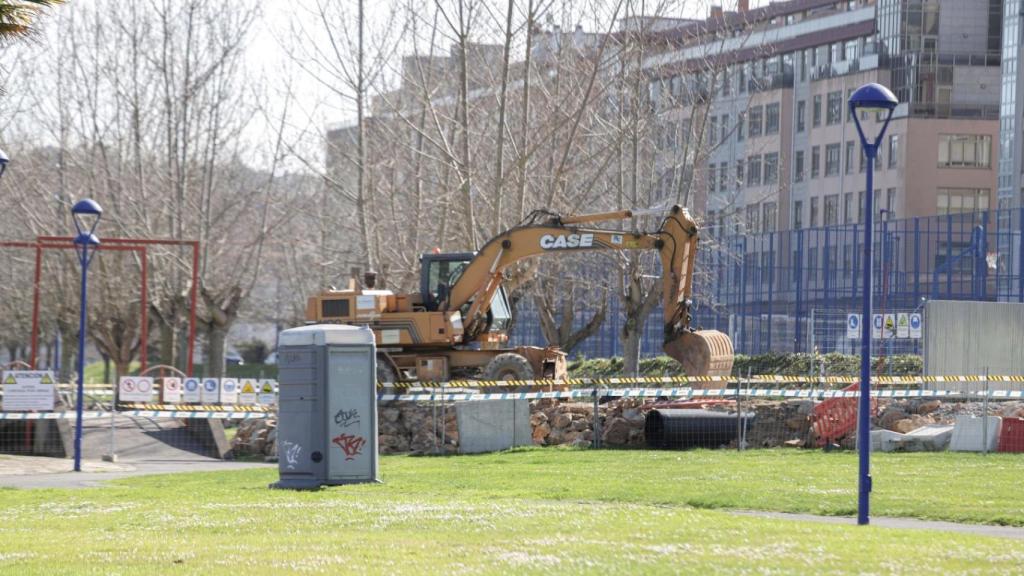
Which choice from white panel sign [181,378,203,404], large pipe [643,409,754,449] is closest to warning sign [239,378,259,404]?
white panel sign [181,378,203,404]

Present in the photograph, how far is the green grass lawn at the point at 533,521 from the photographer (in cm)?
1090

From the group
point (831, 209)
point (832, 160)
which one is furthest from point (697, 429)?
point (832, 160)

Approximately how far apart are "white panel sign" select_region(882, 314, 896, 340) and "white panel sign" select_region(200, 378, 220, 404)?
724 inches

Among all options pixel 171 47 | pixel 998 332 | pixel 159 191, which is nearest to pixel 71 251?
pixel 159 191

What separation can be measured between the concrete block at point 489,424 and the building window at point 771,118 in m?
58.0

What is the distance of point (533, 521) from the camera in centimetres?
1398

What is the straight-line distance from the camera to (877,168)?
8069 cm

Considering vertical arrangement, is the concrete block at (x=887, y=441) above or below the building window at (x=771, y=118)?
below

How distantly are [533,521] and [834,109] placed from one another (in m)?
70.2

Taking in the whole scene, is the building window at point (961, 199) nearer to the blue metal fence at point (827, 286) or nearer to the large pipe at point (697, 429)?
the blue metal fence at point (827, 286)

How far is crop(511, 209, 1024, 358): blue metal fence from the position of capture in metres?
50.8

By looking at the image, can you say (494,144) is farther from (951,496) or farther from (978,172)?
(978,172)

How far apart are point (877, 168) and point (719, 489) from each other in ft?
213

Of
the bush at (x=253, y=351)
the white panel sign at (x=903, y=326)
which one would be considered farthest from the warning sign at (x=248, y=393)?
the bush at (x=253, y=351)
